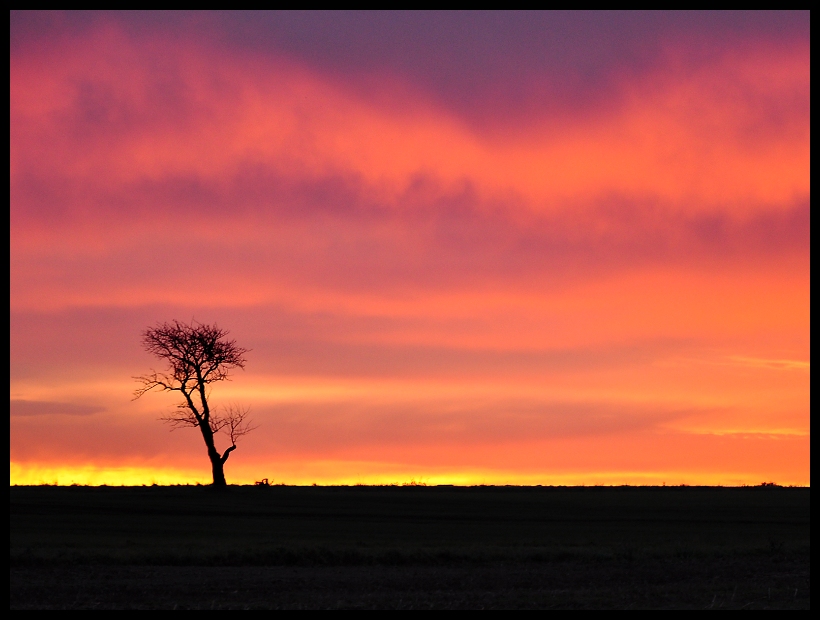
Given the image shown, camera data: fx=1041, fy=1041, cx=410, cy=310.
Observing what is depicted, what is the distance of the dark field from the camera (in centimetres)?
2559

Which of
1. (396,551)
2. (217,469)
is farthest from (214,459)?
(396,551)

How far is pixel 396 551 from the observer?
34.5m

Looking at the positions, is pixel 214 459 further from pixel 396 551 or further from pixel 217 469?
pixel 396 551

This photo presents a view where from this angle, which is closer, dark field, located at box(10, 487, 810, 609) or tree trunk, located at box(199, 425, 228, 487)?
dark field, located at box(10, 487, 810, 609)

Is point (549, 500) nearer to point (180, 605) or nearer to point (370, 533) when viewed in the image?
point (370, 533)

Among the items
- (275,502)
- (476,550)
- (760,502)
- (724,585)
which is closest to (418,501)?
(275,502)

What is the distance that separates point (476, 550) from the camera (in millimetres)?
34875

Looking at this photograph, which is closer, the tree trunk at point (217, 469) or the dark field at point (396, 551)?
the dark field at point (396, 551)

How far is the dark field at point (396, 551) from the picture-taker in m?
25.6

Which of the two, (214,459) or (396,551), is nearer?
(396,551)

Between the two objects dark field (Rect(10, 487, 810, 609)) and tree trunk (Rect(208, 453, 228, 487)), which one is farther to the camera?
tree trunk (Rect(208, 453, 228, 487))

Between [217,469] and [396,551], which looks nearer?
[396,551]

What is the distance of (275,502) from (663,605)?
115ft
